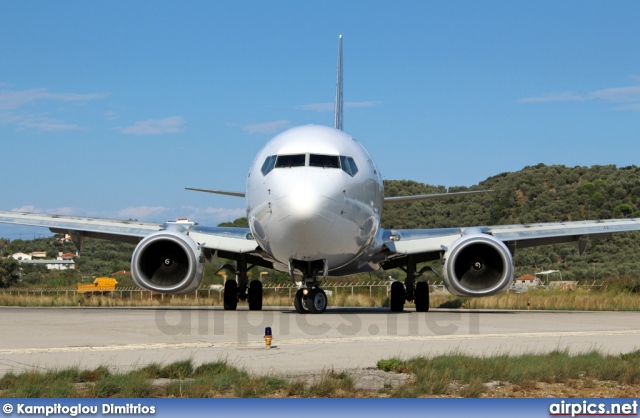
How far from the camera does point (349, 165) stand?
20375 mm

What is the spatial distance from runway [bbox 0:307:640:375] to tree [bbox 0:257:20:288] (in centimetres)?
3020

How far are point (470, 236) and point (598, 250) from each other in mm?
45727

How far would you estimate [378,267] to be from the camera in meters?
25.3

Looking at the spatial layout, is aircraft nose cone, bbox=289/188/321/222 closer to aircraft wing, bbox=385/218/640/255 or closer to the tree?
aircraft wing, bbox=385/218/640/255

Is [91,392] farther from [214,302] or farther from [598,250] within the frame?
[598,250]

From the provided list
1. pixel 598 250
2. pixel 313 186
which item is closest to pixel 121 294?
pixel 313 186

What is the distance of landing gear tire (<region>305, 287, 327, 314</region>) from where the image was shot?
829 inches

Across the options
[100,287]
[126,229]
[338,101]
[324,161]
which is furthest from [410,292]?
[100,287]

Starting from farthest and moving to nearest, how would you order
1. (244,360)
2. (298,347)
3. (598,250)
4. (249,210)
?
(598,250), (249,210), (298,347), (244,360)

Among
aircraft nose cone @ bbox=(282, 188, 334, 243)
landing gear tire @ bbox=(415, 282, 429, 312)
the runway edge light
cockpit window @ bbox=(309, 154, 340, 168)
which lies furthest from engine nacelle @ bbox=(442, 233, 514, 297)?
the runway edge light

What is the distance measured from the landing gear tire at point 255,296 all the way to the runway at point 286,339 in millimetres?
3627

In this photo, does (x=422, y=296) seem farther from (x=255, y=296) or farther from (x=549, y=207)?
(x=549, y=207)

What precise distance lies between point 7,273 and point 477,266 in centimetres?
3357

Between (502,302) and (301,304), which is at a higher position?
(301,304)
